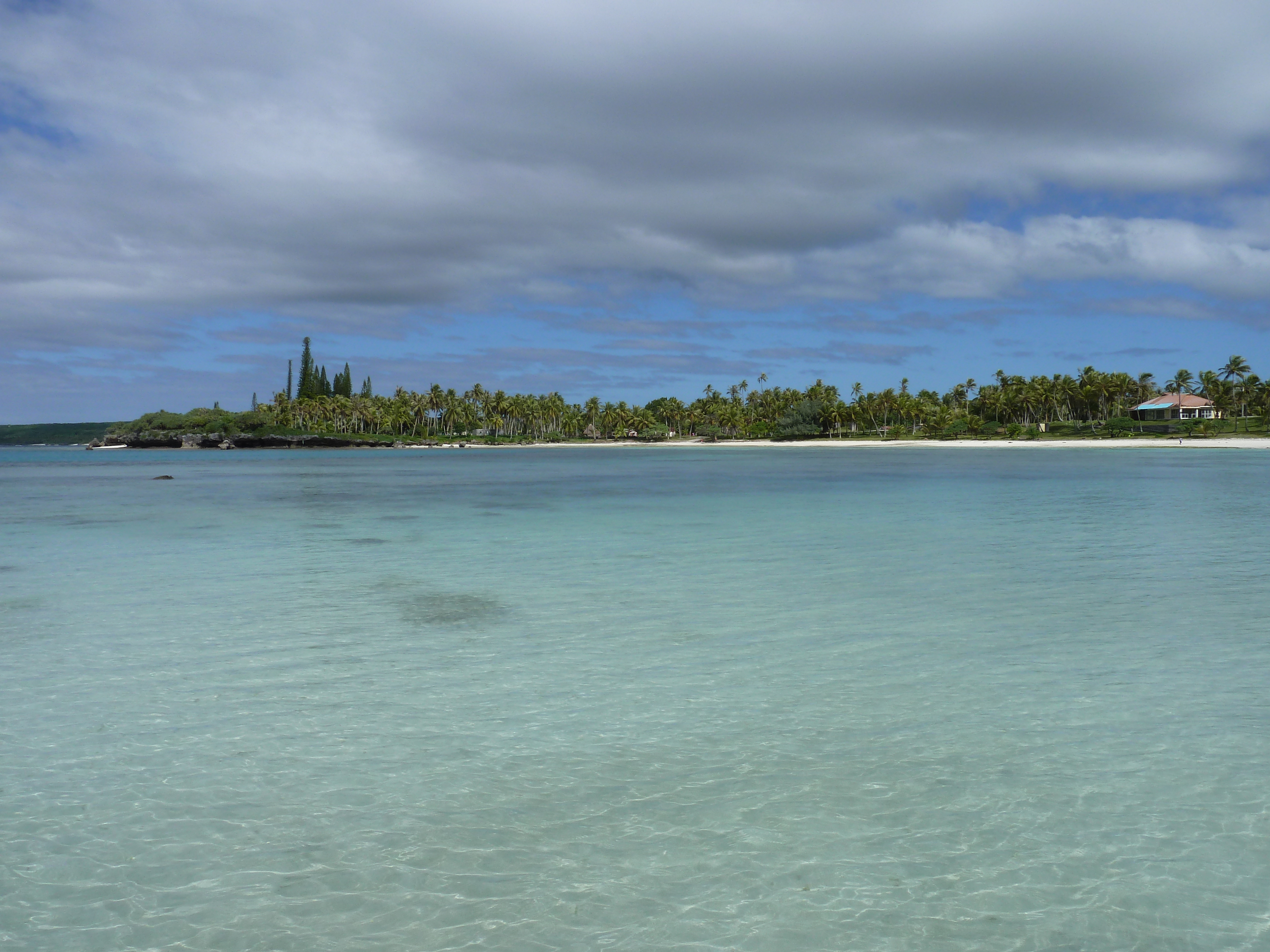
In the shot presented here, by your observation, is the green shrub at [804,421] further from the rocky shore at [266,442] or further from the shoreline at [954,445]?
the rocky shore at [266,442]

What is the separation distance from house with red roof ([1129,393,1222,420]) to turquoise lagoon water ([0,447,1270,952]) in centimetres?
14552

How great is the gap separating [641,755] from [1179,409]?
162 m

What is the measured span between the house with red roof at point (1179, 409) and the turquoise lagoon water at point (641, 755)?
145516mm

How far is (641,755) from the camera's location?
7238 mm

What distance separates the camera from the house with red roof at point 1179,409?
142 meters

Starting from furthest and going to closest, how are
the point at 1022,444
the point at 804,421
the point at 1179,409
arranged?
the point at 804,421, the point at 1179,409, the point at 1022,444

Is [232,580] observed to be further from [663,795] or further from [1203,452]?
[1203,452]

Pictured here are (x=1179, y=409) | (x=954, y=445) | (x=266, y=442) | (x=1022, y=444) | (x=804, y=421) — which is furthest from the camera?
(x=266, y=442)

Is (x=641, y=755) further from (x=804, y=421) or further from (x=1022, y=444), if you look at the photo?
(x=804, y=421)

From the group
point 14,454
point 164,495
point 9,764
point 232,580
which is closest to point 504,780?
point 9,764

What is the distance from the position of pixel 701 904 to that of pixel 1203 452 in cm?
10529

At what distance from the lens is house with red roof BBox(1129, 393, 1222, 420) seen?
142375 millimetres

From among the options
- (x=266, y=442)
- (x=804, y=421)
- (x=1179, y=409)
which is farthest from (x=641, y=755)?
(x=266, y=442)

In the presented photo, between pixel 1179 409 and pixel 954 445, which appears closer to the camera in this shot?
pixel 954 445
